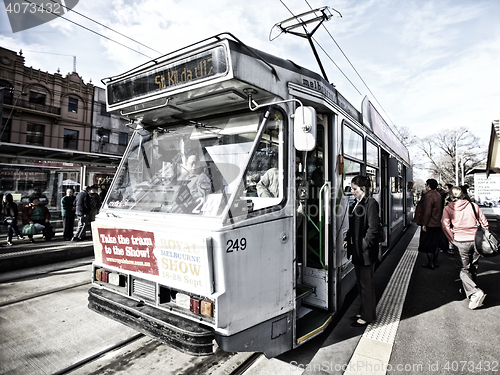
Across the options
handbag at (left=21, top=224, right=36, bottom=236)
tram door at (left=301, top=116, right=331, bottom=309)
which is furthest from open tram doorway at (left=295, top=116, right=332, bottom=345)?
handbag at (left=21, top=224, right=36, bottom=236)

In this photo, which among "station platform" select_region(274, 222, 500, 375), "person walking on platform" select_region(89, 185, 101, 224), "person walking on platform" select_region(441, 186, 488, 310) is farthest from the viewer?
"person walking on platform" select_region(89, 185, 101, 224)

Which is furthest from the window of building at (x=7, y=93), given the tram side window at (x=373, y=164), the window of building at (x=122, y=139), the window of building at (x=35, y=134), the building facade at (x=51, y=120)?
the tram side window at (x=373, y=164)

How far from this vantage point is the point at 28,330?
3.66 metres

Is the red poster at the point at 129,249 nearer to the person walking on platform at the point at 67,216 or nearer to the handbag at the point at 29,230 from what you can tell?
the handbag at the point at 29,230

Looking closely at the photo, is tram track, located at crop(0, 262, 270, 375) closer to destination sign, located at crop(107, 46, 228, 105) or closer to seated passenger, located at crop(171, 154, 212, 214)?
seated passenger, located at crop(171, 154, 212, 214)

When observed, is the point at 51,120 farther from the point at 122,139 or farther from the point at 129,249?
the point at 129,249

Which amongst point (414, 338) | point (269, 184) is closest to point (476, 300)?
point (414, 338)

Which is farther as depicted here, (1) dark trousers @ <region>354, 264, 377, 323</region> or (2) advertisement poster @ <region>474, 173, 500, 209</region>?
(2) advertisement poster @ <region>474, 173, 500, 209</region>

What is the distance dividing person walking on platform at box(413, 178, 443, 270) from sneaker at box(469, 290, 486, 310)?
83.1 inches

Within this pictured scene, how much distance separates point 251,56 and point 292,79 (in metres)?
0.64

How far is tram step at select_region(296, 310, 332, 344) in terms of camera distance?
3.05m

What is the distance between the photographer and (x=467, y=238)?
4457 mm

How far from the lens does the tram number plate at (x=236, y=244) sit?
240 cm

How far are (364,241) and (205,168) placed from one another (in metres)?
2.10
